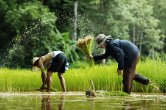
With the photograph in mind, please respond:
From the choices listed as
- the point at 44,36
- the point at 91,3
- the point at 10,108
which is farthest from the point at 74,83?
the point at 91,3

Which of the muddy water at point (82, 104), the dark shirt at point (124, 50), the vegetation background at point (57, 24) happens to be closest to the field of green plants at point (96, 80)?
the dark shirt at point (124, 50)

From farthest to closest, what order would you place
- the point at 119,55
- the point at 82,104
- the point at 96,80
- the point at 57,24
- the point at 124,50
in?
1. the point at 57,24
2. the point at 96,80
3. the point at 124,50
4. the point at 119,55
5. the point at 82,104

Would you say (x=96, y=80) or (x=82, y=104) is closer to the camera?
(x=82, y=104)

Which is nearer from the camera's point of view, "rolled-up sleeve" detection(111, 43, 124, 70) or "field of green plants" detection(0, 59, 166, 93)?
"rolled-up sleeve" detection(111, 43, 124, 70)

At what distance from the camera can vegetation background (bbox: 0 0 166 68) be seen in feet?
64.6

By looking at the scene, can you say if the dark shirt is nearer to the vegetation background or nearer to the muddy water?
the muddy water

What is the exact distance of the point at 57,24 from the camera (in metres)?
24.6

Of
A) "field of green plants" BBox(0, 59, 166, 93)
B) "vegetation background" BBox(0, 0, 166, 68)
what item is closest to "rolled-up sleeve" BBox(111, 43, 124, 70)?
"field of green plants" BBox(0, 59, 166, 93)

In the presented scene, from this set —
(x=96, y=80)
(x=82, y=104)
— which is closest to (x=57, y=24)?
(x=96, y=80)

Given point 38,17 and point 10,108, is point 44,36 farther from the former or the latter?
point 10,108

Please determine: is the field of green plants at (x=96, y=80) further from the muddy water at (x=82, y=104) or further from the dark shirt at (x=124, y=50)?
the muddy water at (x=82, y=104)

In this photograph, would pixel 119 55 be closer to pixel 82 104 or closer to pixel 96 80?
pixel 82 104

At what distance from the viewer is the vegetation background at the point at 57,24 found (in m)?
19.7

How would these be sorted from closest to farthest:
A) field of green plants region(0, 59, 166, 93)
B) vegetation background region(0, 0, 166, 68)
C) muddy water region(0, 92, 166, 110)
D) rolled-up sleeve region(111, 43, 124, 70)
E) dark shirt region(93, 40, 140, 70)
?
1. muddy water region(0, 92, 166, 110)
2. rolled-up sleeve region(111, 43, 124, 70)
3. dark shirt region(93, 40, 140, 70)
4. field of green plants region(0, 59, 166, 93)
5. vegetation background region(0, 0, 166, 68)
